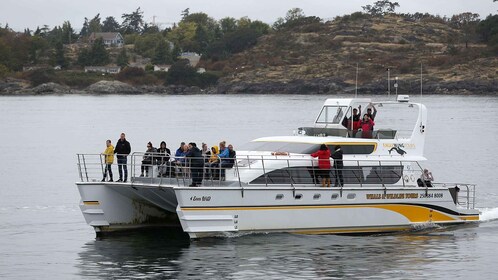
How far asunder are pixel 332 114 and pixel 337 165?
293 centimetres

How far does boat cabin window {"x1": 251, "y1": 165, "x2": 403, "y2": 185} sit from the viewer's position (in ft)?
85.4

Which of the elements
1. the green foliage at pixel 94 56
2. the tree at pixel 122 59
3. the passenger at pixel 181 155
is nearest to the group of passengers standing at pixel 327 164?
the passenger at pixel 181 155

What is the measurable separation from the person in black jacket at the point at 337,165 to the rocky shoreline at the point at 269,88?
11643cm

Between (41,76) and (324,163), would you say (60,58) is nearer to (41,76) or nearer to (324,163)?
(41,76)

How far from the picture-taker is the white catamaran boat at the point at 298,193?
25266 millimetres

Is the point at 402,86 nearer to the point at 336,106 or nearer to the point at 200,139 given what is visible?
the point at 200,139

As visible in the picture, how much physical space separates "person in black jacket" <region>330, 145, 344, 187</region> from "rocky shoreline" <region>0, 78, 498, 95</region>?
116m

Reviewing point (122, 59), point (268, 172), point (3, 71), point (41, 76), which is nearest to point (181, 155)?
point (268, 172)

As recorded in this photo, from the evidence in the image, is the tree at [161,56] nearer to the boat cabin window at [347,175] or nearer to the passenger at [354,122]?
the passenger at [354,122]

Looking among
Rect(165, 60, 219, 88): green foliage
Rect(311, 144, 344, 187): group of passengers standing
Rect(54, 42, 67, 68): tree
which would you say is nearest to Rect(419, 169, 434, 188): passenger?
Rect(311, 144, 344, 187): group of passengers standing

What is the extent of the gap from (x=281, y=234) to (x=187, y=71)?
147 meters

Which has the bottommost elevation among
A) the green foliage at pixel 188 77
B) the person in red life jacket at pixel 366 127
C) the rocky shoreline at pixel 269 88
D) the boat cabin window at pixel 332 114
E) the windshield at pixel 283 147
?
the rocky shoreline at pixel 269 88

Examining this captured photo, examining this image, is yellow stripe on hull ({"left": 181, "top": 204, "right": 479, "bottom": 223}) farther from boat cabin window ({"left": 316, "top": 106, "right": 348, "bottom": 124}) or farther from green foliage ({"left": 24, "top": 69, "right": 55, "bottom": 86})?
green foliage ({"left": 24, "top": 69, "right": 55, "bottom": 86})

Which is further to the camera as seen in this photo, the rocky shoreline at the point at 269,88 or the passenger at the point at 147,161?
the rocky shoreline at the point at 269,88
